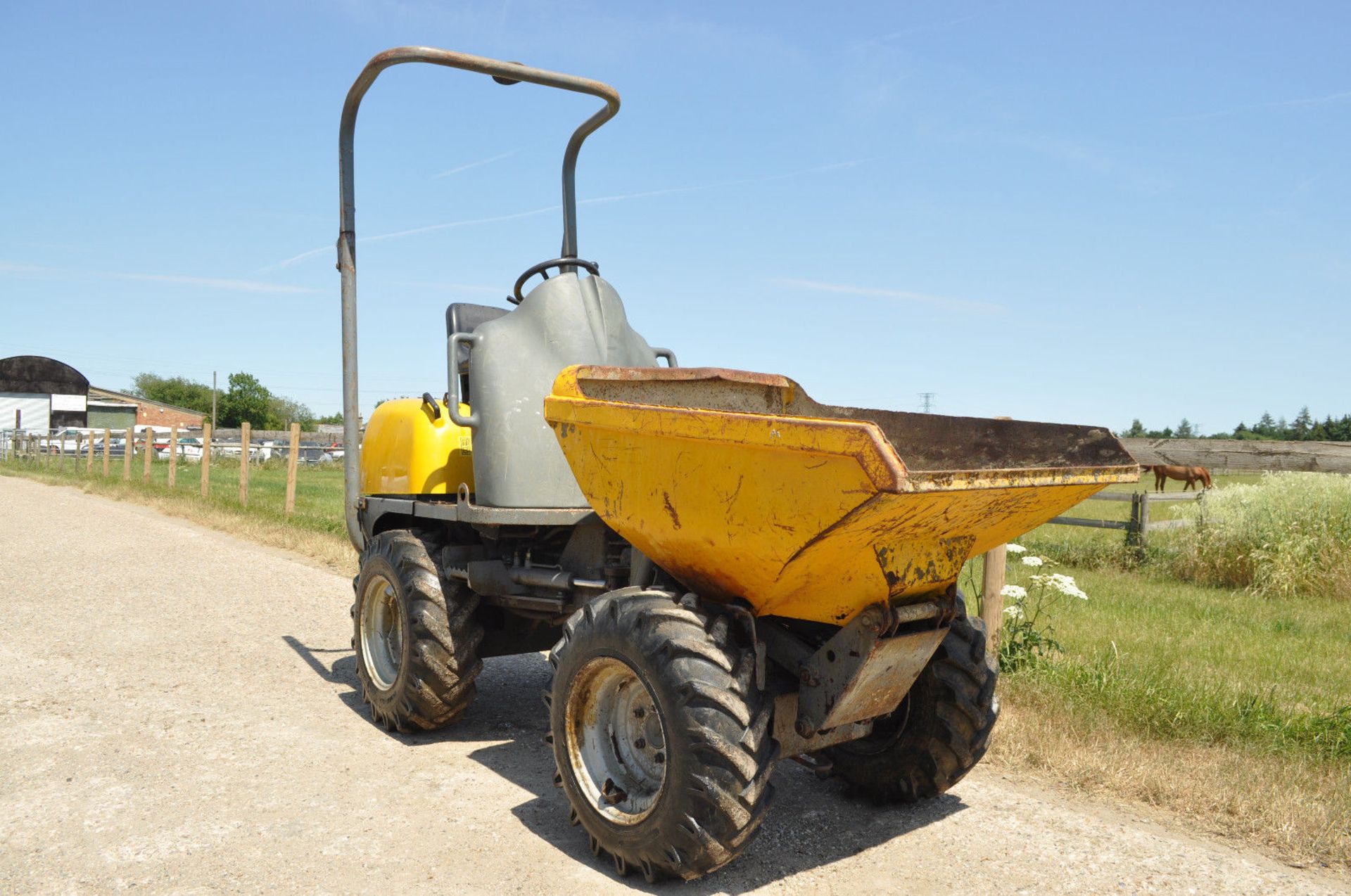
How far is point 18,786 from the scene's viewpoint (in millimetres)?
4312

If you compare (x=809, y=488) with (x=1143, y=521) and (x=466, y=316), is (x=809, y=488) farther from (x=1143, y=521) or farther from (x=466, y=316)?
(x=1143, y=521)

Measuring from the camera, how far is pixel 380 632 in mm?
5746

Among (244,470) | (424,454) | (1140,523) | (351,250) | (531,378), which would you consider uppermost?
(351,250)

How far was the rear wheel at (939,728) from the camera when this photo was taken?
4086 millimetres

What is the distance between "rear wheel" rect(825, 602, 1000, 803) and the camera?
4.09m

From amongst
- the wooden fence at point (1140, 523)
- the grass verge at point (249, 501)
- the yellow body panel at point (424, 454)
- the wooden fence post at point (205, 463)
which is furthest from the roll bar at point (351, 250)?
the wooden fence post at point (205, 463)

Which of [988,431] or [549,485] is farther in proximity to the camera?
[549,485]

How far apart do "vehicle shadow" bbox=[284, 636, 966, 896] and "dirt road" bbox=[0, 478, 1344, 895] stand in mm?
12

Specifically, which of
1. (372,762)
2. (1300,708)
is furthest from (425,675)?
(1300,708)

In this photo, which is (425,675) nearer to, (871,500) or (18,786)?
(18,786)

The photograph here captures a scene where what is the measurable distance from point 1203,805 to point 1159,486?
2133 centimetres

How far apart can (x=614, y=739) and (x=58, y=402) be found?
220ft

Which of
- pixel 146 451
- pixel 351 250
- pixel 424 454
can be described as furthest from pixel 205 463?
pixel 424 454

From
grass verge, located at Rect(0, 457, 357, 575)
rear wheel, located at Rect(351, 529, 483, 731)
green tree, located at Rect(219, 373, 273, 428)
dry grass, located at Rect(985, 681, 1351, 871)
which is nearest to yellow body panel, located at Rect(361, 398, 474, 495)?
rear wheel, located at Rect(351, 529, 483, 731)
